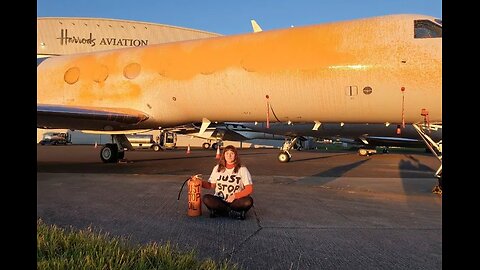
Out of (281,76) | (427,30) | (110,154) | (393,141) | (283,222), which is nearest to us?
(283,222)

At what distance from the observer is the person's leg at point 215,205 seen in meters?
6.48

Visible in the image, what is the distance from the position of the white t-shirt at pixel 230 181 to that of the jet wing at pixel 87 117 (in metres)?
7.81

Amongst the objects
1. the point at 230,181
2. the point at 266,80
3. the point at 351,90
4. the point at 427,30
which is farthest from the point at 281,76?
the point at 230,181

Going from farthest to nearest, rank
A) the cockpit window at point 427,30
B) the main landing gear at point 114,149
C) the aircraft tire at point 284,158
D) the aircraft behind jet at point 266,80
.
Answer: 1. the aircraft tire at point 284,158
2. the main landing gear at point 114,149
3. the aircraft behind jet at point 266,80
4. the cockpit window at point 427,30

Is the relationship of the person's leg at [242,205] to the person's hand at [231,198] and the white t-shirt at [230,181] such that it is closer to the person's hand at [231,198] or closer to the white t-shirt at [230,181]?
the person's hand at [231,198]

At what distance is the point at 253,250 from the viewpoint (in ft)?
15.5

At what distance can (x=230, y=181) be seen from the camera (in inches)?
265

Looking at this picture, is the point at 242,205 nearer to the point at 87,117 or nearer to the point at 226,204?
the point at 226,204

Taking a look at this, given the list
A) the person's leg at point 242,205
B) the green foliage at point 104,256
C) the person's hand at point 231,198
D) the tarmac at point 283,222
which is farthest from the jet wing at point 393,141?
the green foliage at point 104,256

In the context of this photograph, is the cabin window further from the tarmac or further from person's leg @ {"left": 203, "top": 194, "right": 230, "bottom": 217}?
person's leg @ {"left": 203, "top": 194, "right": 230, "bottom": 217}

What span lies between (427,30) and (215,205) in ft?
23.0

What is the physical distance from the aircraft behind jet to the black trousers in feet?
18.4
